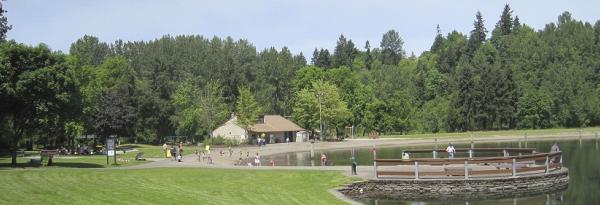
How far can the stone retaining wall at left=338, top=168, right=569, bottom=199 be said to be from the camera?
34.9m

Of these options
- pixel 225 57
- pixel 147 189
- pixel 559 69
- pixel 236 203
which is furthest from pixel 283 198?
pixel 559 69

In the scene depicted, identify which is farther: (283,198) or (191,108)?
(191,108)

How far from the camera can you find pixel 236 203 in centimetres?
2623

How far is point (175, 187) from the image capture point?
100ft

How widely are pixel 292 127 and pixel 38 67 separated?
A: 222 ft

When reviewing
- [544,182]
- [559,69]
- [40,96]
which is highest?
[559,69]

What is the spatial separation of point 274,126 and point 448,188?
75625 mm

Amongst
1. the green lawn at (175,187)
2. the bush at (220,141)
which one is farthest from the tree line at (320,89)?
the green lawn at (175,187)

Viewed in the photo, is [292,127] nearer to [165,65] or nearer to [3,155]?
[165,65]

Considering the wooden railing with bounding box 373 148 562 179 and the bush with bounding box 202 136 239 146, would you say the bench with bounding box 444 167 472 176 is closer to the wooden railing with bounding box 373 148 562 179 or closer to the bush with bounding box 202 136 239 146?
the wooden railing with bounding box 373 148 562 179

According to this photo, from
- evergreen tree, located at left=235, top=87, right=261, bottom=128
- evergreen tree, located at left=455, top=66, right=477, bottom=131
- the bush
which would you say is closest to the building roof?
evergreen tree, located at left=235, top=87, right=261, bottom=128

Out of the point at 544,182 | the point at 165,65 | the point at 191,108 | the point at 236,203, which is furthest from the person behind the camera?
the point at 165,65

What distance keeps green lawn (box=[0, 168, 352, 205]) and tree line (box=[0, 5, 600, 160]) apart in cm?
4129

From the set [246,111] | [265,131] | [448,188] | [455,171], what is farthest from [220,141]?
[448,188]
